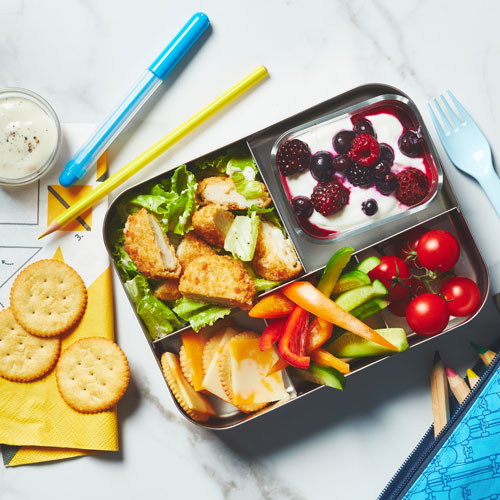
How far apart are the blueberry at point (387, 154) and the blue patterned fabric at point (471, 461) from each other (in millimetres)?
670

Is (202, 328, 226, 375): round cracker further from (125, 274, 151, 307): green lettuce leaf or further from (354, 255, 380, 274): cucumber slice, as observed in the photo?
(354, 255, 380, 274): cucumber slice

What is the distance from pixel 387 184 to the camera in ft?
4.41

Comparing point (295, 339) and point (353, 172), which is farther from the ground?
point (353, 172)

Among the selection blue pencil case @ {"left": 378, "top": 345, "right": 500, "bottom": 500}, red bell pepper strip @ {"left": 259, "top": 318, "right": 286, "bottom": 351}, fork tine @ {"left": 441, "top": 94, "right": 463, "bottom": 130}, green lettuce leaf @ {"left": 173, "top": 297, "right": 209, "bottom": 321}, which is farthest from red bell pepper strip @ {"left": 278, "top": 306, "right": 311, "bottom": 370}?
fork tine @ {"left": 441, "top": 94, "right": 463, "bottom": 130}

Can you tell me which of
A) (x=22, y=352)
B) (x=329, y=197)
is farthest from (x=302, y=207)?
(x=22, y=352)

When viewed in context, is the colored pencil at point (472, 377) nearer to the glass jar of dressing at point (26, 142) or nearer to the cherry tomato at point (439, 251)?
the cherry tomato at point (439, 251)

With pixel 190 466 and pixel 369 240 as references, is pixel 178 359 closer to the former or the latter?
pixel 190 466

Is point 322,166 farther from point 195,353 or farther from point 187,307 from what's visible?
point 195,353

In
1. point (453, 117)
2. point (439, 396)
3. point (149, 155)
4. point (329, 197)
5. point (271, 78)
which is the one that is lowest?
point (439, 396)

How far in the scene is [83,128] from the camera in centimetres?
149

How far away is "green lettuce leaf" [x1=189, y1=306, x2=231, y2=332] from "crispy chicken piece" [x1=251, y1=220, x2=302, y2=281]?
0.15 m

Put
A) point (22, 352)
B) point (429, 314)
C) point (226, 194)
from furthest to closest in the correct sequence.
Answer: point (22, 352) < point (226, 194) < point (429, 314)

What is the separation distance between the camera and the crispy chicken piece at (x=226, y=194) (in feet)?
4.50

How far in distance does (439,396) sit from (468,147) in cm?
74
